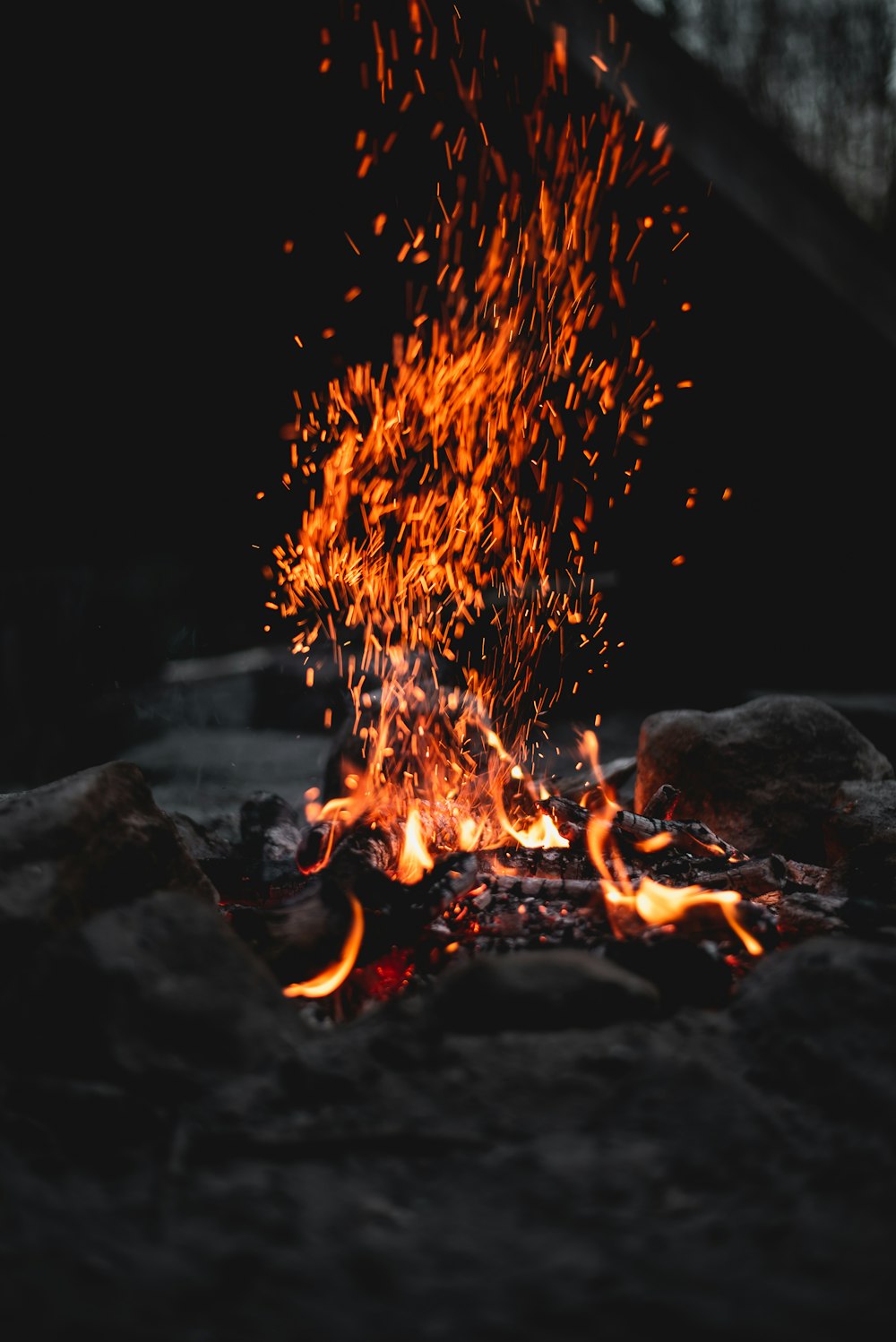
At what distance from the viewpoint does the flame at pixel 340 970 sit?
2453 mm

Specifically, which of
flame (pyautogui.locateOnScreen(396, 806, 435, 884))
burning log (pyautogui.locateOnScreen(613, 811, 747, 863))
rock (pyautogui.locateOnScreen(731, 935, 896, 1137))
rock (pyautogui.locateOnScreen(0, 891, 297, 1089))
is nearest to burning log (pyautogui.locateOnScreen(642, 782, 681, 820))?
burning log (pyautogui.locateOnScreen(613, 811, 747, 863))

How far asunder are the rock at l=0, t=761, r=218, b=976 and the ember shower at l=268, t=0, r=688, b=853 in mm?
1007

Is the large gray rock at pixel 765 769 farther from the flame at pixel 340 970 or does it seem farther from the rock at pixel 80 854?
the rock at pixel 80 854

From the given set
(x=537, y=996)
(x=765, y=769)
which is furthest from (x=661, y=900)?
(x=765, y=769)

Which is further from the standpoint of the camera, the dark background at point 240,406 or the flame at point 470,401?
the dark background at point 240,406

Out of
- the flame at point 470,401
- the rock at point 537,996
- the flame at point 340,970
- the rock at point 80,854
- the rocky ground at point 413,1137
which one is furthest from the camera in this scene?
the flame at point 470,401

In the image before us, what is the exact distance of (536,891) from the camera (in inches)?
114

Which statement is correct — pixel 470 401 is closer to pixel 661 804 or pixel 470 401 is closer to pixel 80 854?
pixel 661 804

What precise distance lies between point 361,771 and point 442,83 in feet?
9.71

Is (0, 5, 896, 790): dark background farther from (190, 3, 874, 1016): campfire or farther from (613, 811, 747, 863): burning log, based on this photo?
(613, 811, 747, 863): burning log

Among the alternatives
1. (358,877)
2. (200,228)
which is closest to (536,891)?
(358,877)

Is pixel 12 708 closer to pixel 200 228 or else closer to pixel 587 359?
pixel 200 228

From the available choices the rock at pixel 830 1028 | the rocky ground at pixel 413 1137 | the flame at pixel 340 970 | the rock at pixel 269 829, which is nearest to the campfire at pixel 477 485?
the flame at pixel 340 970

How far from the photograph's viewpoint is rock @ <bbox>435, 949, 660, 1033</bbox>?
1865mm
